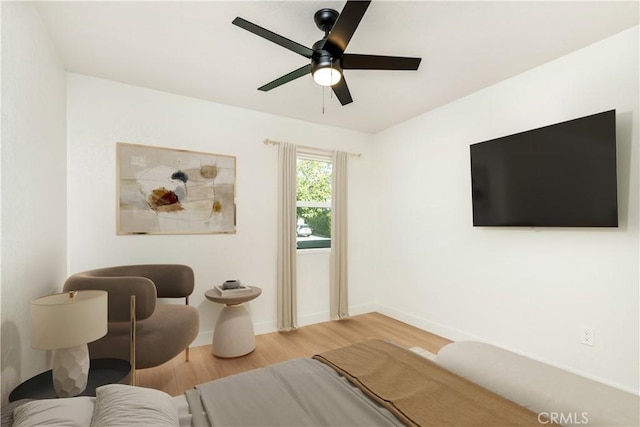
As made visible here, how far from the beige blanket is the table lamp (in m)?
1.17

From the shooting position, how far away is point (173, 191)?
3.09 metres

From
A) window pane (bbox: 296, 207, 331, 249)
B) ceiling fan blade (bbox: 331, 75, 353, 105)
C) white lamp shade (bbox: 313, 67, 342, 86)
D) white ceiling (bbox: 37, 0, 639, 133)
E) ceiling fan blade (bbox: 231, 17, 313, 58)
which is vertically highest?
white ceiling (bbox: 37, 0, 639, 133)

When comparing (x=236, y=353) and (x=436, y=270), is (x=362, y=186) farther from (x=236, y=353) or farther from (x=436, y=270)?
(x=236, y=353)

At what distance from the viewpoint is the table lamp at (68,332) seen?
1364 millimetres

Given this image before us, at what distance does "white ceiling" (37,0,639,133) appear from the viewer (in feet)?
6.14

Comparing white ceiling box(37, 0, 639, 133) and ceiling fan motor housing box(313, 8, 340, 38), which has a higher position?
white ceiling box(37, 0, 639, 133)

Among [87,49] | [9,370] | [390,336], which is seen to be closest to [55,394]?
[9,370]

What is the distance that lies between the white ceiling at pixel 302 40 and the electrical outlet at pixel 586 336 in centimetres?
216

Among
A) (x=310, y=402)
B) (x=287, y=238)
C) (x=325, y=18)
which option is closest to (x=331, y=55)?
(x=325, y=18)

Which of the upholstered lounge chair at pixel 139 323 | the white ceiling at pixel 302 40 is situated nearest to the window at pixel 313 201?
the white ceiling at pixel 302 40

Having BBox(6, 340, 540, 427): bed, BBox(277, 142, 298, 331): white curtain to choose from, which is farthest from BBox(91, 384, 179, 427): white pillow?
BBox(277, 142, 298, 331): white curtain

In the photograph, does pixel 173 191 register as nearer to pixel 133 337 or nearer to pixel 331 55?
pixel 133 337

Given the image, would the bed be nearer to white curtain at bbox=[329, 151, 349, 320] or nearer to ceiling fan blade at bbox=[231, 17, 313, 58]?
ceiling fan blade at bbox=[231, 17, 313, 58]

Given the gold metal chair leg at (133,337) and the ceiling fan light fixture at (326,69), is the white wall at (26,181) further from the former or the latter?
the ceiling fan light fixture at (326,69)
